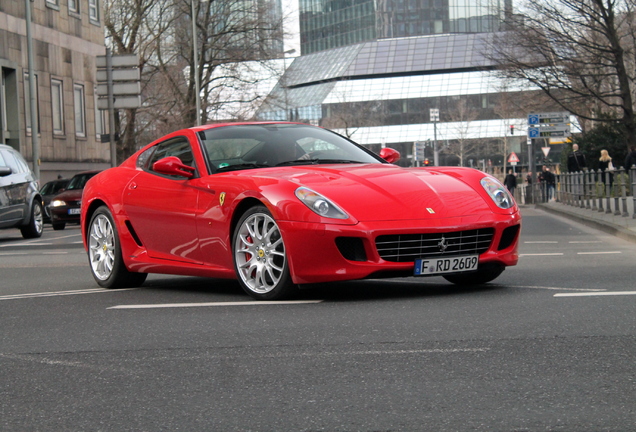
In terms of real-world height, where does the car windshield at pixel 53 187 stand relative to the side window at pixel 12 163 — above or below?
below

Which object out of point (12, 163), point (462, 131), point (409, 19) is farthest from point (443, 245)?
point (409, 19)

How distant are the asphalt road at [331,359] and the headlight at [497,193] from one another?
62 centimetres

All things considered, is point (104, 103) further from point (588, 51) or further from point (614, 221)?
point (614, 221)

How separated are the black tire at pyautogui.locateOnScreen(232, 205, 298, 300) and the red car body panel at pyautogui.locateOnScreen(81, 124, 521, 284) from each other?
0.10m

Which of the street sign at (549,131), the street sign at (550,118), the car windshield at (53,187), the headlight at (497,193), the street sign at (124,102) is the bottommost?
the car windshield at (53,187)

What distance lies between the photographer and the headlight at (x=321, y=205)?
23.4 feet

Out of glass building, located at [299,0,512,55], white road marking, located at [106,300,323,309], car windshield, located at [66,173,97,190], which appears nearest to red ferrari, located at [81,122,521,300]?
white road marking, located at [106,300,323,309]

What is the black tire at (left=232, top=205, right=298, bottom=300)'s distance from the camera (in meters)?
7.34

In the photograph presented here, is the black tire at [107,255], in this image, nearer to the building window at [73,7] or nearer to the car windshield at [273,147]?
the car windshield at [273,147]

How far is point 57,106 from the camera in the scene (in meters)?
41.7

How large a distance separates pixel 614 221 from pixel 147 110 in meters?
37.8

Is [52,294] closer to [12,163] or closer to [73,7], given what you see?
[12,163]

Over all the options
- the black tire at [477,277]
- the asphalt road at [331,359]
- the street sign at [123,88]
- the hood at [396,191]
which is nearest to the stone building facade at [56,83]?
the street sign at [123,88]

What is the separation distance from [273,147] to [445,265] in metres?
1.88
